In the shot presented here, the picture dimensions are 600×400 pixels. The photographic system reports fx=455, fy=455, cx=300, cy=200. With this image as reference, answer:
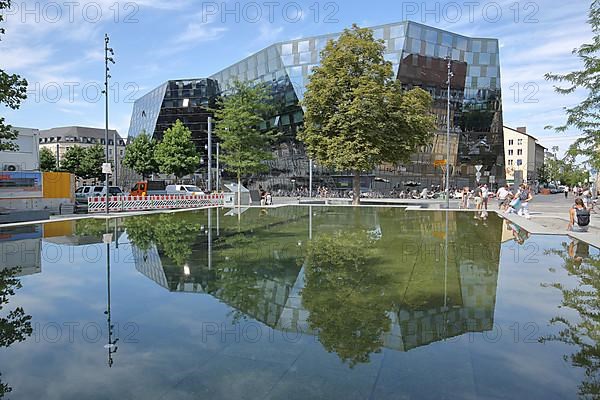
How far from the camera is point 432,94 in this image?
58.9 metres

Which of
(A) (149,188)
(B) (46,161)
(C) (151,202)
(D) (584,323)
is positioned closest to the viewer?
(D) (584,323)

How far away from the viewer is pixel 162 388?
392 centimetres

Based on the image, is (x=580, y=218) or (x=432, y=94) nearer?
(x=580, y=218)

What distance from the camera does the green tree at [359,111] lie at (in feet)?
104

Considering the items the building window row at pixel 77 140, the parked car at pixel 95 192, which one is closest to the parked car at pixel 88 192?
the parked car at pixel 95 192

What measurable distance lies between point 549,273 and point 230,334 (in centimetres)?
676

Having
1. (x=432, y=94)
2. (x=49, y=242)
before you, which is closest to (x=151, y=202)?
(x=49, y=242)

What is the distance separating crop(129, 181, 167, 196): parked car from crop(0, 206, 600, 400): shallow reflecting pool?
29.8m

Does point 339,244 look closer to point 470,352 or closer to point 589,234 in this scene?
point 470,352

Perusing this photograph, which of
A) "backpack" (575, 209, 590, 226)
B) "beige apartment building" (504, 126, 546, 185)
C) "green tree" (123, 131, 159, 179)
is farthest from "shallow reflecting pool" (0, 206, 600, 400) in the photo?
"beige apartment building" (504, 126, 546, 185)

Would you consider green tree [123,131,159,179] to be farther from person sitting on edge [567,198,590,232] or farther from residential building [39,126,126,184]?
residential building [39,126,126,184]

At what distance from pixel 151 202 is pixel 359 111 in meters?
15.5

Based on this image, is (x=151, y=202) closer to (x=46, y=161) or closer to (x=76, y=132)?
(x=46, y=161)

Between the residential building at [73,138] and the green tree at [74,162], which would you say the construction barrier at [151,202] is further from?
the residential building at [73,138]
